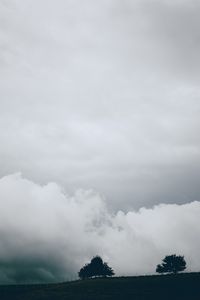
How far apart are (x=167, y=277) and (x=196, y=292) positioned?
16.4 m

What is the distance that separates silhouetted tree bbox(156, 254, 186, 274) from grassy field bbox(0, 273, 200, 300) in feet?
62.4

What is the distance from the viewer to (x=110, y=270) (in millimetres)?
117250

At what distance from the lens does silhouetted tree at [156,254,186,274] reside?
114 m

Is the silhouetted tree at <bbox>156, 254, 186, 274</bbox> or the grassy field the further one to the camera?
the silhouetted tree at <bbox>156, 254, 186, 274</bbox>

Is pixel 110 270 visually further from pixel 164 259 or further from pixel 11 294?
pixel 11 294

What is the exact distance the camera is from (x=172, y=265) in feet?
375

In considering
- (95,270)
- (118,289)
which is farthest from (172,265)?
(118,289)

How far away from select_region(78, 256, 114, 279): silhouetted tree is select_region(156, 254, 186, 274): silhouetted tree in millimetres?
14724

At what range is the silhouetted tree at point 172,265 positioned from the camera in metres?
114

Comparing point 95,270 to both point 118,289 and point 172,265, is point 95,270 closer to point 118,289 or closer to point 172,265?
point 172,265

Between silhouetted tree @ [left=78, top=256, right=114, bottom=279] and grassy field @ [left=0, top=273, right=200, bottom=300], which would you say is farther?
silhouetted tree @ [left=78, top=256, right=114, bottom=279]

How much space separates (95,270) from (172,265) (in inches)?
875

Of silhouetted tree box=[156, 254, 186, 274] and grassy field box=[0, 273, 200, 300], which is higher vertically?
silhouetted tree box=[156, 254, 186, 274]

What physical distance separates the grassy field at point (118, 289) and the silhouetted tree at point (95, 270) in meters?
21.0
